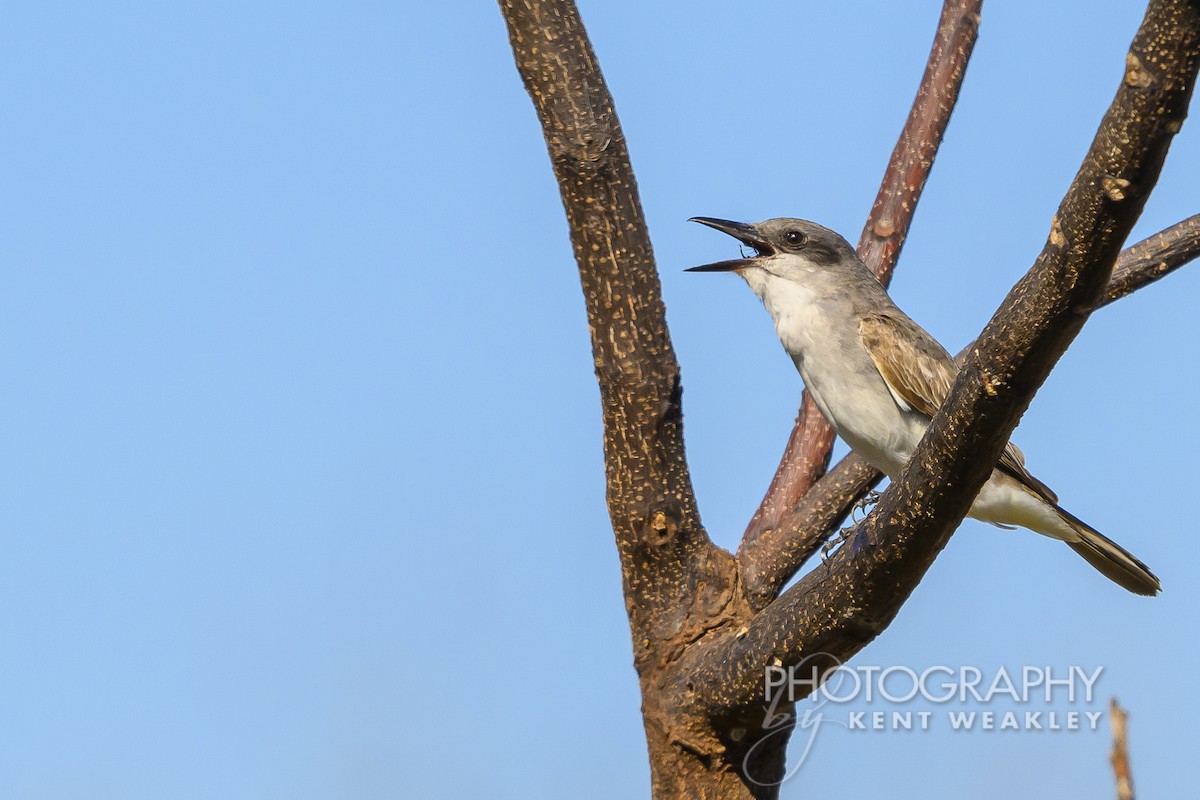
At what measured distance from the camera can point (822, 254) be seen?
24.5ft

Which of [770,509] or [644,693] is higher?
[770,509]

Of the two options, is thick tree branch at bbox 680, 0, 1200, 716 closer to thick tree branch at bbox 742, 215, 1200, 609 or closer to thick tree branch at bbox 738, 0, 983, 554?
thick tree branch at bbox 742, 215, 1200, 609

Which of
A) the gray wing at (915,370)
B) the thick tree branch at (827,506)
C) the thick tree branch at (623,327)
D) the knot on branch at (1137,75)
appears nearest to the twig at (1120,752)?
the knot on branch at (1137,75)

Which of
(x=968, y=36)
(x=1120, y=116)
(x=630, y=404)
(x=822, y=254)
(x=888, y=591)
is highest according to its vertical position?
(x=968, y=36)

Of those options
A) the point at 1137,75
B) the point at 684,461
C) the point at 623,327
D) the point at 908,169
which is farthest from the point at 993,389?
the point at 908,169

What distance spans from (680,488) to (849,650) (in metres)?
1.02

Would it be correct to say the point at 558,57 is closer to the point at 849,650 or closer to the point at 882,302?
the point at 849,650

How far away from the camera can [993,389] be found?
3.69 metres

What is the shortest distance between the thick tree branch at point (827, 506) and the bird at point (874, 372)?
12.6 inches

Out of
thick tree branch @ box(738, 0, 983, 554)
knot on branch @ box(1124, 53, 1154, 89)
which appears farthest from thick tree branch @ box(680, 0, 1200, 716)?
thick tree branch @ box(738, 0, 983, 554)

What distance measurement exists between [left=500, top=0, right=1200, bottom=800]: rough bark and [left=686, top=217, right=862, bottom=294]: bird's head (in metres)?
1.61

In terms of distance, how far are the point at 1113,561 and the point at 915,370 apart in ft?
4.44

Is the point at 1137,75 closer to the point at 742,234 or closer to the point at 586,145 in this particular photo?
the point at 586,145

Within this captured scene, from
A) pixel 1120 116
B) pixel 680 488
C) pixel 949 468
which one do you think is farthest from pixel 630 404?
pixel 1120 116
